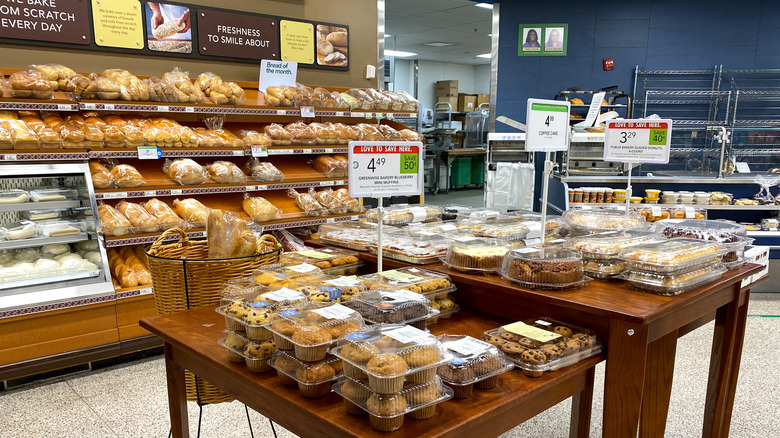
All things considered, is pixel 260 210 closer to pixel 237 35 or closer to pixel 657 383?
pixel 237 35

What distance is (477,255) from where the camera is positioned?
177 centimetres

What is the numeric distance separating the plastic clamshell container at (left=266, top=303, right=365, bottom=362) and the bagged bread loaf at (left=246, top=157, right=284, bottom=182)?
2702 mm

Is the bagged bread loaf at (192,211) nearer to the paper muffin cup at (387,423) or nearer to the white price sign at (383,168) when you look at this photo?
the white price sign at (383,168)

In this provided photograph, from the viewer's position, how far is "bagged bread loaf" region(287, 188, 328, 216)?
400cm

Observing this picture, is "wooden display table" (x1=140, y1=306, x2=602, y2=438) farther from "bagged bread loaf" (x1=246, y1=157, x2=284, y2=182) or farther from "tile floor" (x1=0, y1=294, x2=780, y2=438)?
"bagged bread loaf" (x1=246, y1=157, x2=284, y2=182)

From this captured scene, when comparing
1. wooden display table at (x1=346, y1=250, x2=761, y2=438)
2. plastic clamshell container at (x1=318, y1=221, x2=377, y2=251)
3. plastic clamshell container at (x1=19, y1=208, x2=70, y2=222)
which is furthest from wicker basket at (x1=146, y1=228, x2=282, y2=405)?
plastic clamshell container at (x1=19, y1=208, x2=70, y2=222)

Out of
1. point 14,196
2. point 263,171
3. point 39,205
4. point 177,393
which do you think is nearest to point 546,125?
point 177,393

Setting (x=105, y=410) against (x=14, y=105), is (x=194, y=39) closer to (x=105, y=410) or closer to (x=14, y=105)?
(x=14, y=105)

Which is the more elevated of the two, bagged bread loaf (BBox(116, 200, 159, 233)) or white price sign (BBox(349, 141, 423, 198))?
white price sign (BBox(349, 141, 423, 198))

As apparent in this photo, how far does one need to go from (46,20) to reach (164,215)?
164 cm

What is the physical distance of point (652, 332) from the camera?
146 centimetres

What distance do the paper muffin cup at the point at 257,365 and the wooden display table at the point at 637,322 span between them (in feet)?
2.43

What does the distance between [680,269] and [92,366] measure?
3242 mm

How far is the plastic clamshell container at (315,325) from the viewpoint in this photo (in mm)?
1150
